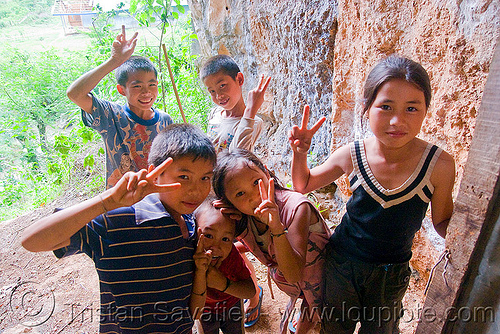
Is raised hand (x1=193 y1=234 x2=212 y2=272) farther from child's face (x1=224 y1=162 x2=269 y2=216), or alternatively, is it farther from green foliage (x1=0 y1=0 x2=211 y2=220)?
green foliage (x1=0 y1=0 x2=211 y2=220)

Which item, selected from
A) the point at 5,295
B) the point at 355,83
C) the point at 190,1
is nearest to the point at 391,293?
the point at 355,83

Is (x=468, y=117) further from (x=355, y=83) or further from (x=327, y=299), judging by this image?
(x=327, y=299)

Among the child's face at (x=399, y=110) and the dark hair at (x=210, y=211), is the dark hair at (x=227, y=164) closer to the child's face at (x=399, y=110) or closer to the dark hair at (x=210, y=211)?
the dark hair at (x=210, y=211)

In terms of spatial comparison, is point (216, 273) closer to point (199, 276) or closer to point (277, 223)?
point (199, 276)

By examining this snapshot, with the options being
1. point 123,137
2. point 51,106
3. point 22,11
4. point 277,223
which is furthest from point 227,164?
point 22,11

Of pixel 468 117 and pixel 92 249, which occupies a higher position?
pixel 468 117

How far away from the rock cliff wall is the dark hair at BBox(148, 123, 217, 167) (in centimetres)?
78

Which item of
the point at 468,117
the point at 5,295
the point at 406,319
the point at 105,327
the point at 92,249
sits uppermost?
the point at 468,117

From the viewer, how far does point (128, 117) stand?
6.93 ft

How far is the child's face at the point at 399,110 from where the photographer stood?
111 cm

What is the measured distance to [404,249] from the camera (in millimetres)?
1295

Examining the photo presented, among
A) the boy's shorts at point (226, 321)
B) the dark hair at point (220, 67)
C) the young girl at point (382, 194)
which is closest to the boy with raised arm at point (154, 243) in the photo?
the boy's shorts at point (226, 321)

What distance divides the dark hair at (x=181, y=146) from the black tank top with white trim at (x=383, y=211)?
650 millimetres

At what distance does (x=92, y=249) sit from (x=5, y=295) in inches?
98.4
